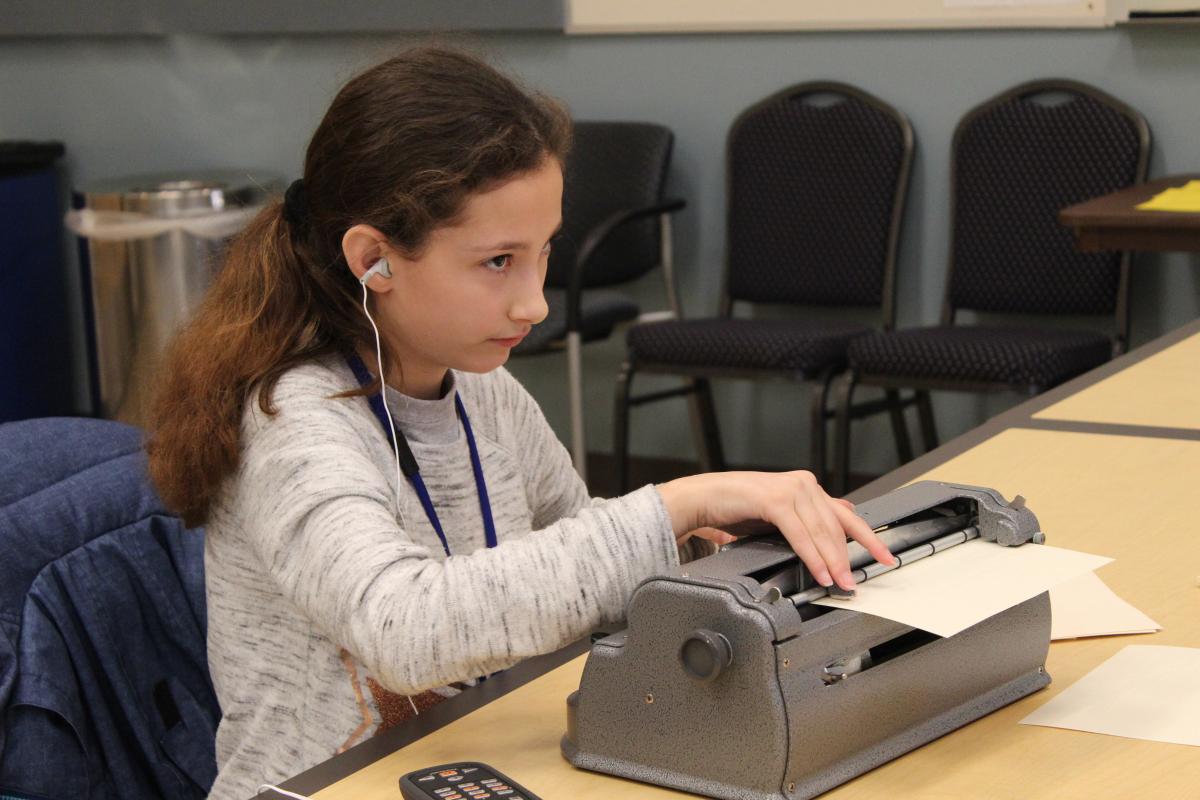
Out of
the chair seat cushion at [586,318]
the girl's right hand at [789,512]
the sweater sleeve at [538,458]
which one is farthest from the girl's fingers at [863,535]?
the chair seat cushion at [586,318]

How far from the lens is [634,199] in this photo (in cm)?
388

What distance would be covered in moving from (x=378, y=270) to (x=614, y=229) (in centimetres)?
254

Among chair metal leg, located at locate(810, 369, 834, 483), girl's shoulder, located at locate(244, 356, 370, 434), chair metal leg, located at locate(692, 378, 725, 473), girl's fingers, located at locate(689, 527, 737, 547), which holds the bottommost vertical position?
chair metal leg, located at locate(692, 378, 725, 473)

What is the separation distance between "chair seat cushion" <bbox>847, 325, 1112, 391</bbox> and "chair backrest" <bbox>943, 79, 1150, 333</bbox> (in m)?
0.14

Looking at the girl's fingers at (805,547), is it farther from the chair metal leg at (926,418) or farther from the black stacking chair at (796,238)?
the chair metal leg at (926,418)

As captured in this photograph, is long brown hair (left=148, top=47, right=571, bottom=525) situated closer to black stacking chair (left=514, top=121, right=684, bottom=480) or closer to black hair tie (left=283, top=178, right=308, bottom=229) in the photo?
black hair tie (left=283, top=178, right=308, bottom=229)

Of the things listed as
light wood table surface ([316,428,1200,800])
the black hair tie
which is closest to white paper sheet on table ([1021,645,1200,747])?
light wood table surface ([316,428,1200,800])

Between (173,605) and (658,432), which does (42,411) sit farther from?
(173,605)

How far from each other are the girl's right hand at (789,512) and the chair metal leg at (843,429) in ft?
7.80

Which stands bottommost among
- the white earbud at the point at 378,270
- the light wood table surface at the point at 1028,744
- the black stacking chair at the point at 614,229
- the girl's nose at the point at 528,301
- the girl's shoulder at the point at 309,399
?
the black stacking chair at the point at 614,229

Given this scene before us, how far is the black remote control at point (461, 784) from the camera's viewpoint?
909 millimetres

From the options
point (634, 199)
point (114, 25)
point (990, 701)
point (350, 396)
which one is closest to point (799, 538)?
point (990, 701)

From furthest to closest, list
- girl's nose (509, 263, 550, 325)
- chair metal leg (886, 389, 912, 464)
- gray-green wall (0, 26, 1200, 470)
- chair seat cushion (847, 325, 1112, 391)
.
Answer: chair metal leg (886, 389, 912, 464) < gray-green wall (0, 26, 1200, 470) < chair seat cushion (847, 325, 1112, 391) < girl's nose (509, 263, 550, 325)

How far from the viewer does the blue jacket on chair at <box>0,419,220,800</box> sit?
123cm
